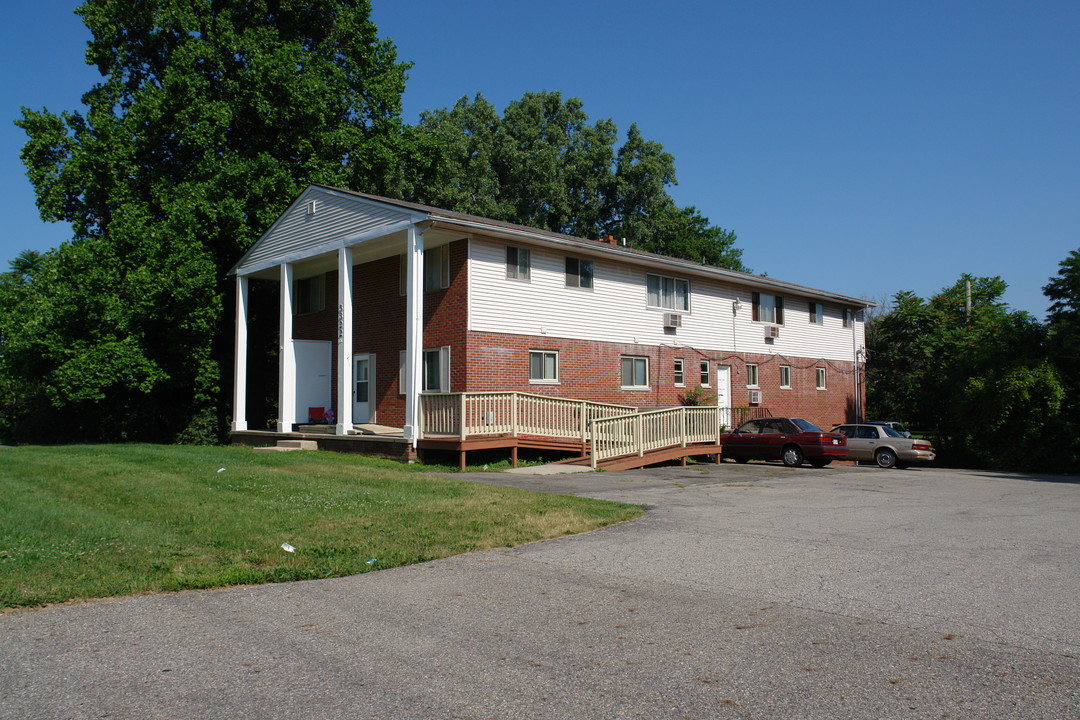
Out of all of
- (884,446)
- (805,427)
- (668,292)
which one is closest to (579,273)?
(668,292)

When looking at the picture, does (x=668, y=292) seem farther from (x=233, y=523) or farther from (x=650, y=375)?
(x=233, y=523)

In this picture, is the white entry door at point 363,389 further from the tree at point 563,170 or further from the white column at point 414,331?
the tree at point 563,170

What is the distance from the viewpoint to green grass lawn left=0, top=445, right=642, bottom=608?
7.96 m

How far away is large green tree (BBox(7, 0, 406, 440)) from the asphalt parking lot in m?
21.9

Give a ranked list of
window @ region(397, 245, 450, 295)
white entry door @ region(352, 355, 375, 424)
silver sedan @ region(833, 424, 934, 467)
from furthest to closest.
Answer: white entry door @ region(352, 355, 375, 424), silver sedan @ region(833, 424, 934, 467), window @ region(397, 245, 450, 295)

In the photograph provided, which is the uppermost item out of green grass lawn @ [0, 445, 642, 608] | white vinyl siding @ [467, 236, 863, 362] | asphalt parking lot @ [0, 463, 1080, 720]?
white vinyl siding @ [467, 236, 863, 362]

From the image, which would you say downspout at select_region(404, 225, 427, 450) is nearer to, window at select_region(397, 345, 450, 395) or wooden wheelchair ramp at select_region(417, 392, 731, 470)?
wooden wheelchair ramp at select_region(417, 392, 731, 470)

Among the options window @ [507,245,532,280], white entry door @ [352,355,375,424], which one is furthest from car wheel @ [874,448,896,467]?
white entry door @ [352,355,375,424]

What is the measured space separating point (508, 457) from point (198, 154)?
695 inches

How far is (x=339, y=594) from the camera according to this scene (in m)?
7.39

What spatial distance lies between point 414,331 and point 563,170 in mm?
36353

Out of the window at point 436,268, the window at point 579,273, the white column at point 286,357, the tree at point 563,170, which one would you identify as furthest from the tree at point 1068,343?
the tree at point 563,170

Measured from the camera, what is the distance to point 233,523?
10430 mm

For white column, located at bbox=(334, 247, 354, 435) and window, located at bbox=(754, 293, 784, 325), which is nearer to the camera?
white column, located at bbox=(334, 247, 354, 435)
